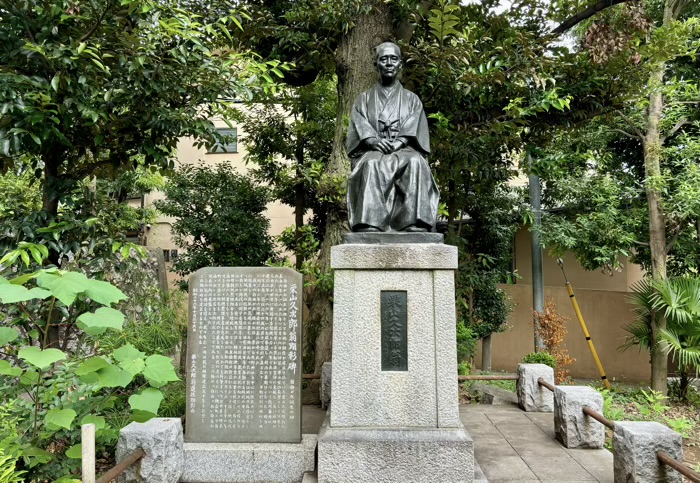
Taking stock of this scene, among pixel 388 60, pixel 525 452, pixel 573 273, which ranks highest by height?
pixel 388 60

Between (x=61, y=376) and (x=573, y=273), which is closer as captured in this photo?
(x=61, y=376)

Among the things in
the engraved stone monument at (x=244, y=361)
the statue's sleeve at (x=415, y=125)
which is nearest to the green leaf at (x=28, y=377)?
the engraved stone monument at (x=244, y=361)

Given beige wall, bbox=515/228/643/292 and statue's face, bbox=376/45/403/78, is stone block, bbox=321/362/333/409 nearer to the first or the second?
statue's face, bbox=376/45/403/78

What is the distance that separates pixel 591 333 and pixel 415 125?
31.6 feet

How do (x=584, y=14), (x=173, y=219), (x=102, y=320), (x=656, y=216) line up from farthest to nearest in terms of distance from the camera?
→ (x=173, y=219) < (x=656, y=216) < (x=584, y=14) < (x=102, y=320)

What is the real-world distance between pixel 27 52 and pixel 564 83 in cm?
644

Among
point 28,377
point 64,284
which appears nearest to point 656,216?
point 64,284

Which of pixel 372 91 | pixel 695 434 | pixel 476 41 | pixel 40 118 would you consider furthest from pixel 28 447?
pixel 695 434

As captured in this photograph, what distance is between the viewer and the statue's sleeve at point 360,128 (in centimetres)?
455

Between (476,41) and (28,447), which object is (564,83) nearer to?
(476,41)

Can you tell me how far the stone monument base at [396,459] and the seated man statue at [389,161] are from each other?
174 centimetres

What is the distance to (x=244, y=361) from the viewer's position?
439 centimetres

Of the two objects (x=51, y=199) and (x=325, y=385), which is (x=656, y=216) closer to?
(x=325, y=385)

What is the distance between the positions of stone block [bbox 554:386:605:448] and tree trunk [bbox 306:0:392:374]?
327cm
